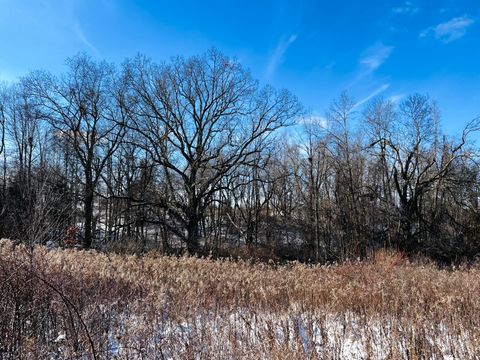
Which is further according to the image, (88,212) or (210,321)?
(88,212)

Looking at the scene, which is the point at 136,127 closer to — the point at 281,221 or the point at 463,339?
the point at 281,221

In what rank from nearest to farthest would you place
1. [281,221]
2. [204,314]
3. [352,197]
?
[204,314]
[352,197]
[281,221]

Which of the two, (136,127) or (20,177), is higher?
(136,127)

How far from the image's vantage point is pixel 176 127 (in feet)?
85.5

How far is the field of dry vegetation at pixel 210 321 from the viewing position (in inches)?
139

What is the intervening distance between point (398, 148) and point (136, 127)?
19.7 m

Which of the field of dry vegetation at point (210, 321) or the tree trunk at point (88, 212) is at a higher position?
the tree trunk at point (88, 212)

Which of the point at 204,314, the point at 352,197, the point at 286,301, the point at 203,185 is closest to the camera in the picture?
the point at 204,314

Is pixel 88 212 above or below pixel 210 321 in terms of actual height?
above

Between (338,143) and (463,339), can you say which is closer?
(463,339)

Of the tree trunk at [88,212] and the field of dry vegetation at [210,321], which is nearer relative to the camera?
the field of dry vegetation at [210,321]

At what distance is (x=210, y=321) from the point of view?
188 inches

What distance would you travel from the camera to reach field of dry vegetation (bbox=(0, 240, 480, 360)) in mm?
3531

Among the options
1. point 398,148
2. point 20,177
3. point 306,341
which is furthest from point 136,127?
point 306,341
